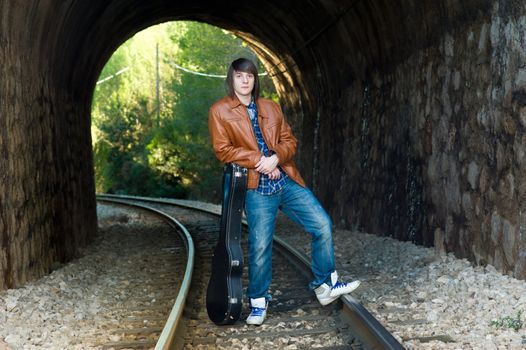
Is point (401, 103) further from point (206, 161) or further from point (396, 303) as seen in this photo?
point (206, 161)

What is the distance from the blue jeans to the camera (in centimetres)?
466

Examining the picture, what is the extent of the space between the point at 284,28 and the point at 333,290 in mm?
8405

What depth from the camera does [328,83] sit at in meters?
11.8

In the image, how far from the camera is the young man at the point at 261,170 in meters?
4.54

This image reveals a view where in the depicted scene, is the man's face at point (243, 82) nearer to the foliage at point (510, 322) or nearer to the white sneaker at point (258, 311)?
the white sneaker at point (258, 311)

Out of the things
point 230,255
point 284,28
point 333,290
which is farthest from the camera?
point 284,28

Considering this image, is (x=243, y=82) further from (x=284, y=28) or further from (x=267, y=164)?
(x=284, y=28)

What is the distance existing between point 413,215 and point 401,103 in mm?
1566

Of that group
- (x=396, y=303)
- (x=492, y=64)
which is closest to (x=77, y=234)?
(x=396, y=303)

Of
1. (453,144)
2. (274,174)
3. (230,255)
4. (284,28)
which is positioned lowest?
(230,255)

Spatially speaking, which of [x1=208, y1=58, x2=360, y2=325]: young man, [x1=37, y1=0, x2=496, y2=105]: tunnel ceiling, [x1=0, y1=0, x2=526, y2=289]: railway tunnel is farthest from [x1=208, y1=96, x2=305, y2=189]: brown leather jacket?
[x1=37, y1=0, x2=496, y2=105]: tunnel ceiling

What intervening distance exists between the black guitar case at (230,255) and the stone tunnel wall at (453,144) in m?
2.40

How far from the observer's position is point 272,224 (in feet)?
15.5

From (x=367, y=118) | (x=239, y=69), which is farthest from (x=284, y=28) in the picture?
(x=239, y=69)
